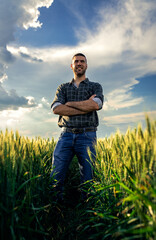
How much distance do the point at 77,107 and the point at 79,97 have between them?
0.40 m

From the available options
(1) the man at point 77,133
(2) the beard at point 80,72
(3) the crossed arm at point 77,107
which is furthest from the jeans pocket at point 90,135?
(2) the beard at point 80,72

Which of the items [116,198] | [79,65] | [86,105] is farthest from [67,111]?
[116,198]

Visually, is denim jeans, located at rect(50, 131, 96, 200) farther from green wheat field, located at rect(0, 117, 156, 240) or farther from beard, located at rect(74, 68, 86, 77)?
beard, located at rect(74, 68, 86, 77)

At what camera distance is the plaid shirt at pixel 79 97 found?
3.63m

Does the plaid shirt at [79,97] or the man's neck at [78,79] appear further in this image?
the man's neck at [78,79]

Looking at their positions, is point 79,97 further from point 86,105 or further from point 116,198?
point 116,198

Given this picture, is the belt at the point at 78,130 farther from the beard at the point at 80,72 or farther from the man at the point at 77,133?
the beard at the point at 80,72

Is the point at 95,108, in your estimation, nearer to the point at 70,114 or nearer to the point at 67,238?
the point at 70,114

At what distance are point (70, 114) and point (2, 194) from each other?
2.17 metres

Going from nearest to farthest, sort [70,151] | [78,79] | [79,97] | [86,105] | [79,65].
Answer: [86,105], [70,151], [79,97], [79,65], [78,79]

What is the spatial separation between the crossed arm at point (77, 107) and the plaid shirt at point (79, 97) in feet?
0.33

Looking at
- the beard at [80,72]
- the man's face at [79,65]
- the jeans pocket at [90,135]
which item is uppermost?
the man's face at [79,65]

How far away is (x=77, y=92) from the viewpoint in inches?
155

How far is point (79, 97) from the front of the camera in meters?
3.90
